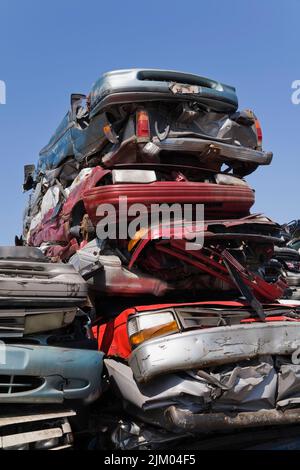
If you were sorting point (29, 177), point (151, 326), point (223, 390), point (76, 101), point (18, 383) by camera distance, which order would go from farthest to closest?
point (29, 177), point (76, 101), point (151, 326), point (223, 390), point (18, 383)

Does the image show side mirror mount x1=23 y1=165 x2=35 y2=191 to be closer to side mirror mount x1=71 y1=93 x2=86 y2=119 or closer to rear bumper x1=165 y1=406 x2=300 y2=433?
side mirror mount x1=71 y1=93 x2=86 y2=119

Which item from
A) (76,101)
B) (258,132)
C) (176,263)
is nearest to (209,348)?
(176,263)

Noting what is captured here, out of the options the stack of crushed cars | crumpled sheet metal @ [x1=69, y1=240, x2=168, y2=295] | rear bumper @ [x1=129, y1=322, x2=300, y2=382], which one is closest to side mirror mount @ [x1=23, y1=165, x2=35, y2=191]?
the stack of crushed cars

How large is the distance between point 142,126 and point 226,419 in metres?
2.66

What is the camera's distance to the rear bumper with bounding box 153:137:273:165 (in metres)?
5.00

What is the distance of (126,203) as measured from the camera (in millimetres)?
4609

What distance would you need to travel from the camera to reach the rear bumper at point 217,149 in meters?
5.00

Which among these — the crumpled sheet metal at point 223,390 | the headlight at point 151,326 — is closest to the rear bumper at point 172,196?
the headlight at point 151,326

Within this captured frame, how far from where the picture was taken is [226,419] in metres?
3.71

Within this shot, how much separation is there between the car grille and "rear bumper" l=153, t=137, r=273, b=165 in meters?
2.43

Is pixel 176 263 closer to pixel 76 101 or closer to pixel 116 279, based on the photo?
pixel 116 279
